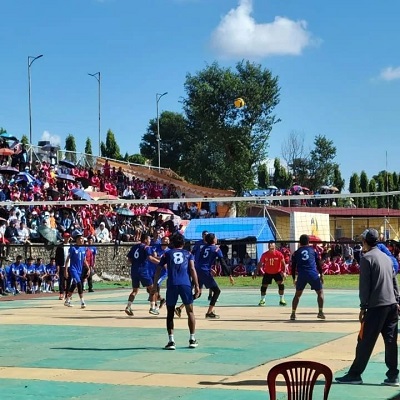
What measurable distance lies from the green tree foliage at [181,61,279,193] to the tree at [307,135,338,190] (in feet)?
56.5

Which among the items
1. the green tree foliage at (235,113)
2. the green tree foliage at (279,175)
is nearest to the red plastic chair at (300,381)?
the green tree foliage at (235,113)

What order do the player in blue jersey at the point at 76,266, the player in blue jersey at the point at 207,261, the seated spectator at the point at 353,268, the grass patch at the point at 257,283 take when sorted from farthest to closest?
1. the seated spectator at the point at 353,268
2. the grass patch at the point at 257,283
3. the player in blue jersey at the point at 76,266
4. the player in blue jersey at the point at 207,261

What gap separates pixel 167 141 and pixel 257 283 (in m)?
82.0

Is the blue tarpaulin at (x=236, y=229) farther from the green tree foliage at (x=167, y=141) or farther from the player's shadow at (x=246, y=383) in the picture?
the green tree foliage at (x=167, y=141)

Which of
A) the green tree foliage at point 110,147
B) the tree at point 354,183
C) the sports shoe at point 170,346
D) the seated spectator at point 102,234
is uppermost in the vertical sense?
the green tree foliage at point 110,147

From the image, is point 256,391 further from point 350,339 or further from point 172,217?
point 172,217

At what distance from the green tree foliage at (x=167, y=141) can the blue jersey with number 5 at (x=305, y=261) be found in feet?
295

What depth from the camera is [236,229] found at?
42.5 metres

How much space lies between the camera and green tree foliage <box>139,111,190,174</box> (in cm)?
11462

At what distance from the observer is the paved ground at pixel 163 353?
11.3 m

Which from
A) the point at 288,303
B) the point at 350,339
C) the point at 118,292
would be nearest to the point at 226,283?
the point at 118,292

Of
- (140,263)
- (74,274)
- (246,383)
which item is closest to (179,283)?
(246,383)

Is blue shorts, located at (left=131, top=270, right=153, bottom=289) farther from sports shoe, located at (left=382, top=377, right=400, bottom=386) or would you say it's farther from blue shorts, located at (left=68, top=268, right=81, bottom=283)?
sports shoe, located at (left=382, top=377, right=400, bottom=386)

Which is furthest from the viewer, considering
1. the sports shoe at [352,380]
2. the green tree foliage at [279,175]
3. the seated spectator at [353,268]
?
the green tree foliage at [279,175]
